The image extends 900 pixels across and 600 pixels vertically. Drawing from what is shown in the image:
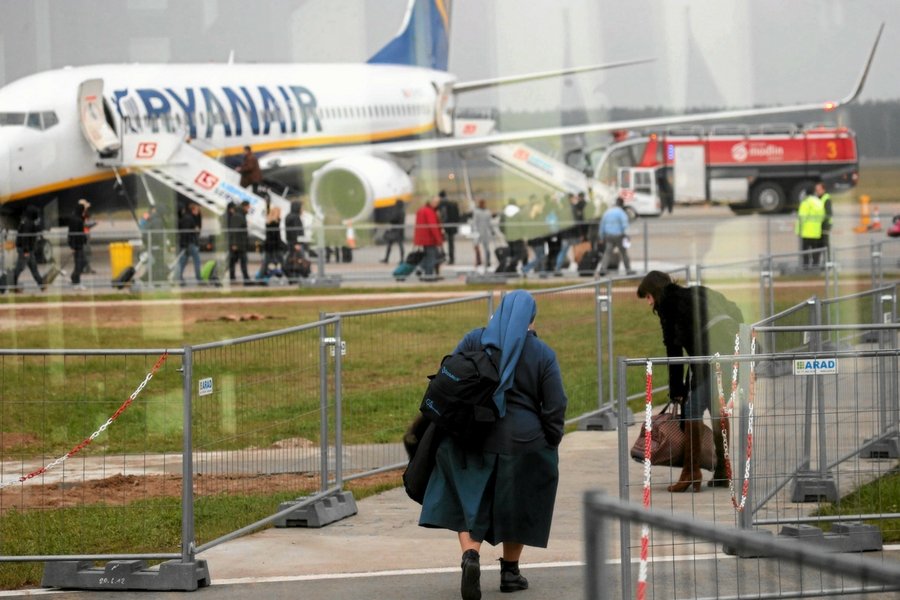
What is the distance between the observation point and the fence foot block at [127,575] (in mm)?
6871

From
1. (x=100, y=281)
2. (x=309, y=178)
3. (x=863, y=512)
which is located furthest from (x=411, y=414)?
(x=309, y=178)

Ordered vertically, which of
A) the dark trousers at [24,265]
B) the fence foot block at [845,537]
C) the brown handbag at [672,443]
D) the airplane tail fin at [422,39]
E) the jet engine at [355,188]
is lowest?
the fence foot block at [845,537]

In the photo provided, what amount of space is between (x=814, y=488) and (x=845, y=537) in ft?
0.89

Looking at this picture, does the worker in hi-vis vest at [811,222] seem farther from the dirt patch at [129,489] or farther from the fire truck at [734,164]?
the dirt patch at [129,489]

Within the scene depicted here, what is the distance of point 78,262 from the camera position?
25.5 metres

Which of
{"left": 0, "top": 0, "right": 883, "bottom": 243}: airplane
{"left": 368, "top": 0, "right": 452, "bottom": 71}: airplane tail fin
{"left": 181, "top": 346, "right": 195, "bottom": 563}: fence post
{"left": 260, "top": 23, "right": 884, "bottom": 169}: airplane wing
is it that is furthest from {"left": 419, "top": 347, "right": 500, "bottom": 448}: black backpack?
{"left": 368, "top": 0, "right": 452, "bottom": 71}: airplane tail fin

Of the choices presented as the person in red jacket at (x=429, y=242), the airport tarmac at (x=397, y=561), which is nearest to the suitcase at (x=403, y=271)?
the person in red jacket at (x=429, y=242)

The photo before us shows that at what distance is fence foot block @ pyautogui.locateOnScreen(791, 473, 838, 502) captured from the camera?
7.19 meters

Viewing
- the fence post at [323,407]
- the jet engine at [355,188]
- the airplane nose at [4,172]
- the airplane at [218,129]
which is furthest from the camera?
the jet engine at [355,188]

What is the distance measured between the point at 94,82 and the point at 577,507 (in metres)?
22.4

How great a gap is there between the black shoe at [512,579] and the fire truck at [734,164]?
37.7m

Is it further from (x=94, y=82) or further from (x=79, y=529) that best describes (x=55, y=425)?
(x=94, y=82)

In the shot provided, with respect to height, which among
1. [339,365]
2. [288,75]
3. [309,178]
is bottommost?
[339,365]

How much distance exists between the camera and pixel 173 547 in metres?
7.64
